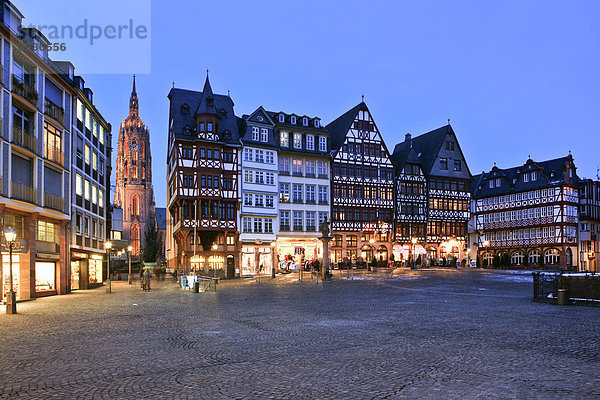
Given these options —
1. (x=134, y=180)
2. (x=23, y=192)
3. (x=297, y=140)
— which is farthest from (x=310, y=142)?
(x=134, y=180)

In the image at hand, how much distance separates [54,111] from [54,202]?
5.33 meters

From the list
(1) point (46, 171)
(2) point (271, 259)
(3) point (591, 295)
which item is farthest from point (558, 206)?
(1) point (46, 171)

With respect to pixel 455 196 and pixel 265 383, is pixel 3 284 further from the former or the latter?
pixel 455 196

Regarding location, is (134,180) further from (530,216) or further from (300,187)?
(530,216)

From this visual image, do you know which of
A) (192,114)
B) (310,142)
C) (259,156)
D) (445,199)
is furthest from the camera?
(445,199)

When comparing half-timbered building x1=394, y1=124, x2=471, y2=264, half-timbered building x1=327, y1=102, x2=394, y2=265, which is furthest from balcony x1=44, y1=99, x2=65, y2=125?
half-timbered building x1=394, y1=124, x2=471, y2=264

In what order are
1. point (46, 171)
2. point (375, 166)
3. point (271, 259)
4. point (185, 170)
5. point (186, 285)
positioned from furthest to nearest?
point (375, 166) < point (271, 259) < point (185, 170) < point (186, 285) < point (46, 171)

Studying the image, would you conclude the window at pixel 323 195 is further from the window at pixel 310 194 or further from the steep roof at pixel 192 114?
the steep roof at pixel 192 114

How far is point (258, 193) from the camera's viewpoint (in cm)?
5866

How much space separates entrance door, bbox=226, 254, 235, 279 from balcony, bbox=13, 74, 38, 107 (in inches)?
1145

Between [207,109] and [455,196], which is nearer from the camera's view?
[207,109]

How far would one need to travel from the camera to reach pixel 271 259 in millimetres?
59719

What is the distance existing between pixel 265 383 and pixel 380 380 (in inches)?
72.0

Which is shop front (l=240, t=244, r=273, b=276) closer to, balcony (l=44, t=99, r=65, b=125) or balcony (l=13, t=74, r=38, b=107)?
balcony (l=44, t=99, r=65, b=125)
